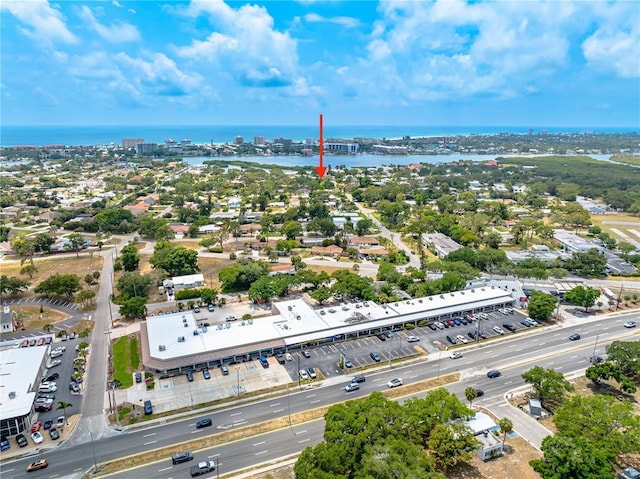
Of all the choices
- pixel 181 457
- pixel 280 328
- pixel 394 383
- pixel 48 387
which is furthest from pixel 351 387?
pixel 48 387

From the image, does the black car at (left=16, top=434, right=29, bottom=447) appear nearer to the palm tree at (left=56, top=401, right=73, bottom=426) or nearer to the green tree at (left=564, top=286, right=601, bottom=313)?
the palm tree at (left=56, top=401, right=73, bottom=426)

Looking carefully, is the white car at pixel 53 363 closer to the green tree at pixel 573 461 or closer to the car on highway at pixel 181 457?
the car on highway at pixel 181 457

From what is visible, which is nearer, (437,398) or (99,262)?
(437,398)

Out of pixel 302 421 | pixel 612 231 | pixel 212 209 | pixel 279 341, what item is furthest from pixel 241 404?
pixel 612 231

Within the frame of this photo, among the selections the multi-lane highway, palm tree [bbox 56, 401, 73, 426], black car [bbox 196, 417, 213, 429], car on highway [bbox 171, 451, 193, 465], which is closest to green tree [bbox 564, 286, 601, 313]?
the multi-lane highway

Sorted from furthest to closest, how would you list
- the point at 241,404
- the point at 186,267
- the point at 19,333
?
1. the point at 186,267
2. the point at 19,333
3. the point at 241,404

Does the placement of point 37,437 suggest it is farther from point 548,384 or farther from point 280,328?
point 548,384

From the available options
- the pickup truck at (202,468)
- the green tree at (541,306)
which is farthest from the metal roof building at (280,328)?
the pickup truck at (202,468)

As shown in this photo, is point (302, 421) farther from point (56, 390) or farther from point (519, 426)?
point (56, 390)
